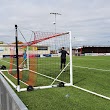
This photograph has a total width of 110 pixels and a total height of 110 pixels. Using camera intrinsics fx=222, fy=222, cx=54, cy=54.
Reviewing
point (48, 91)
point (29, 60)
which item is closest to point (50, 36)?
point (48, 91)

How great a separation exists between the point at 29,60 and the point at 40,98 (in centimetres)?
1297

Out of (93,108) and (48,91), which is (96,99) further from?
(48,91)

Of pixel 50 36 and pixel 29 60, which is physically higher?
pixel 50 36

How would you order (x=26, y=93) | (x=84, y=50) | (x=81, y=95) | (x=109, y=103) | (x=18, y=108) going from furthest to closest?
(x=84, y=50)
(x=26, y=93)
(x=81, y=95)
(x=109, y=103)
(x=18, y=108)

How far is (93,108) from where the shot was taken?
636 cm

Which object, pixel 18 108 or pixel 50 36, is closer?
pixel 18 108

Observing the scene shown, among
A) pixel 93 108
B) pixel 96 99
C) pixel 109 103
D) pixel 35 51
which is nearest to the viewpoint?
pixel 93 108

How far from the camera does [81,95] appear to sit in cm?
812

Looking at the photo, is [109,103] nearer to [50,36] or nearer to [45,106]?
[45,106]

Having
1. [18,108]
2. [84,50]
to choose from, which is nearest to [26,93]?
[18,108]

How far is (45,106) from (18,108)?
3.22 m

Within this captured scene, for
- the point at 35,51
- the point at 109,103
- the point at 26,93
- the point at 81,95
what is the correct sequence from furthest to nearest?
the point at 35,51, the point at 26,93, the point at 81,95, the point at 109,103

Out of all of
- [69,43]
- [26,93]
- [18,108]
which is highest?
[69,43]

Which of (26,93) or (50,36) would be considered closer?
(26,93)
